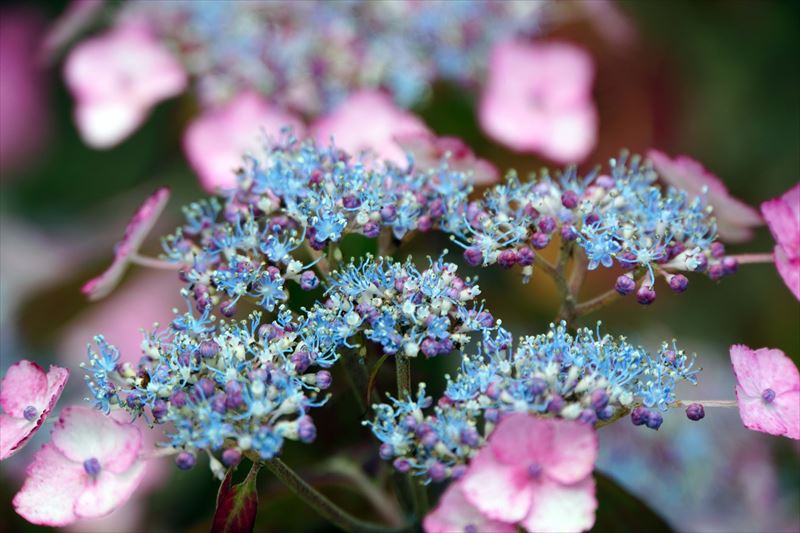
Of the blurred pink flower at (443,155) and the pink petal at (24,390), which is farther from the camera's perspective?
the blurred pink flower at (443,155)

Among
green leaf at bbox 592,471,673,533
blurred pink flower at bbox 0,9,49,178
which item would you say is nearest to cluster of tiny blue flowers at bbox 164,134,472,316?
green leaf at bbox 592,471,673,533

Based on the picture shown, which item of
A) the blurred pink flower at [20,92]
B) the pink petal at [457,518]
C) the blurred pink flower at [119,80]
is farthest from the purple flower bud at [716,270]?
the blurred pink flower at [20,92]

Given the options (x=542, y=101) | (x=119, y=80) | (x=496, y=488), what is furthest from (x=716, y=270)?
(x=119, y=80)

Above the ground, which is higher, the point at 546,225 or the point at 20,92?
the point at 546,225

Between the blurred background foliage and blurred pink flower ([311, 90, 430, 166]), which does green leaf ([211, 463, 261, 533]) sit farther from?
blurred pink flower ([311, 90, 430, 166])

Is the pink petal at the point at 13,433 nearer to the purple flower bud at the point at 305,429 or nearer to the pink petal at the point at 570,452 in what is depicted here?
the purple flower bud at the point at 305,429

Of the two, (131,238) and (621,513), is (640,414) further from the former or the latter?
(131,238)
